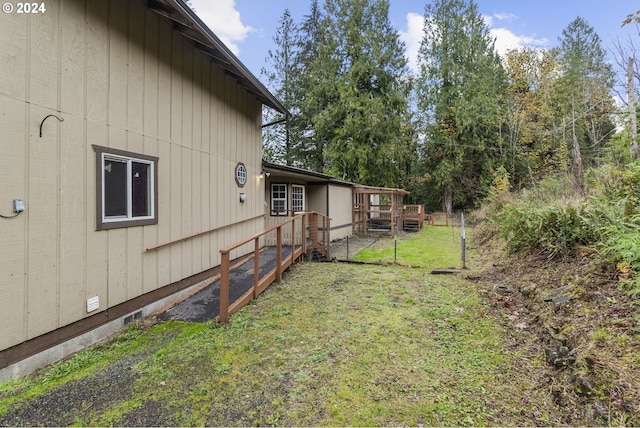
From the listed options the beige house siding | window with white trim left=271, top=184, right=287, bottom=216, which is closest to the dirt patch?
window with white trim left=271, top=184, right=287, bottom=216

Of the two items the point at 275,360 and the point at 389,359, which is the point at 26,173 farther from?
the point at 389,359

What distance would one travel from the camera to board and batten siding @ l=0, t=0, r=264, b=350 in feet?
9.31

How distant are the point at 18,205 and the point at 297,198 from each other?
9045 millimetres

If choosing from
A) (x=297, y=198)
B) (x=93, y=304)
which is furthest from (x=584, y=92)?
(x=93, y=304)

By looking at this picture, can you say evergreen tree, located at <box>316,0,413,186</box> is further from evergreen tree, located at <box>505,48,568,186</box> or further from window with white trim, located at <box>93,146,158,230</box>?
window with white trim, located at <box>93,146,158,230</box>

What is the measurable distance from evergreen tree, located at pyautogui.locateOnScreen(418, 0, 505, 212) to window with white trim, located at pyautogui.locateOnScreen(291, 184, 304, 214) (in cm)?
1593

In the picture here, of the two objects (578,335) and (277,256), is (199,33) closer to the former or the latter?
(277,256)

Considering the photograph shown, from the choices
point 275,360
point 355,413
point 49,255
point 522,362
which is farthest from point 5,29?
point 522,362

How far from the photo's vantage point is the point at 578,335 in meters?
2.95

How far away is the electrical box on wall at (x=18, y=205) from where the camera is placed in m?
2.80

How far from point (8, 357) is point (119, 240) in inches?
60.0

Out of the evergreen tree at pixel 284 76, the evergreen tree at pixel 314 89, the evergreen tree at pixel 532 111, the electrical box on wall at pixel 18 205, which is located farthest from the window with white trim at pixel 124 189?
the evergreen tree at pixel 532 111

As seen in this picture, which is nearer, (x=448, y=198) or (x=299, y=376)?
(x=299, y=376)

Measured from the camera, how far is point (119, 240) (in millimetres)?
3906
